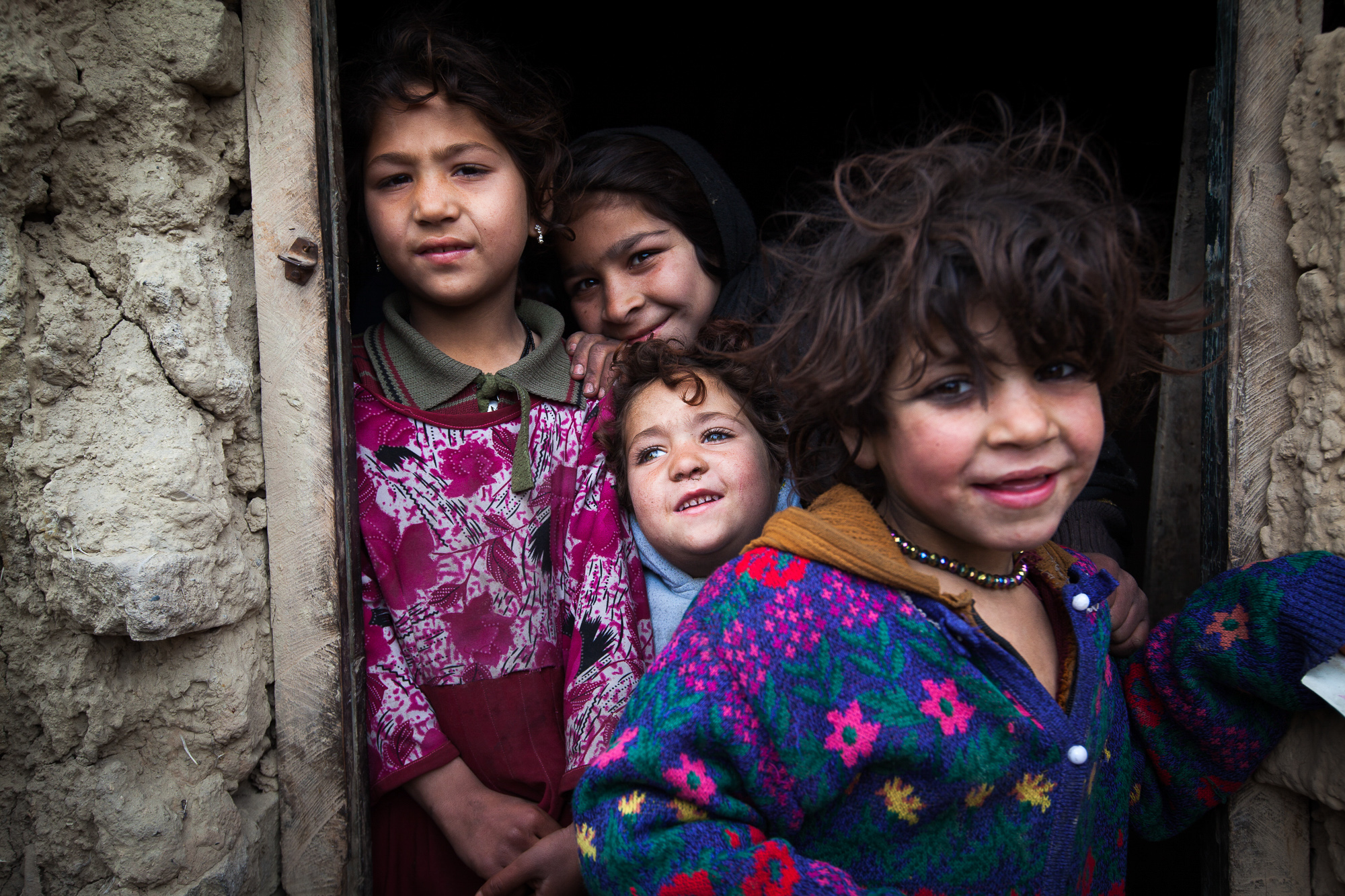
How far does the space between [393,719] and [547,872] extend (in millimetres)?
442

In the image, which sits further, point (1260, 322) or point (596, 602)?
point (596, 602)

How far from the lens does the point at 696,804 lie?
3.47ft

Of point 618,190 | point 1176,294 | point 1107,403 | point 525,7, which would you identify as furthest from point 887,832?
point 525,7

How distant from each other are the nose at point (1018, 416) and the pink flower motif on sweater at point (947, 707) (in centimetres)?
33

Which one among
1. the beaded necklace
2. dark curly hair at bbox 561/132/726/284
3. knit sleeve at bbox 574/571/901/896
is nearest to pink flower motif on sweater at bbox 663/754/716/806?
knit sleeve at bbox 574/571/901/896

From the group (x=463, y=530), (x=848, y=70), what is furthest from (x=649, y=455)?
(x=848, y=70)

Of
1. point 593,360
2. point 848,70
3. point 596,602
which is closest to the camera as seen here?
point 596,602

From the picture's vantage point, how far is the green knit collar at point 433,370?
1.81m

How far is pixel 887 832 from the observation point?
112 centimetres

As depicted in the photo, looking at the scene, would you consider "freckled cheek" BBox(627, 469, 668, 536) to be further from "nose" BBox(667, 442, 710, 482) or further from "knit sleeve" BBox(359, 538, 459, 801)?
"knit sleeve" BBox(359, 538, 459, 801)

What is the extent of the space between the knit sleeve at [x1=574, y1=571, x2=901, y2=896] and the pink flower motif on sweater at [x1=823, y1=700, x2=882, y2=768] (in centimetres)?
8

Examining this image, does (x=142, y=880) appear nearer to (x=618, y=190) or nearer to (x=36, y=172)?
(x=36, y=172)

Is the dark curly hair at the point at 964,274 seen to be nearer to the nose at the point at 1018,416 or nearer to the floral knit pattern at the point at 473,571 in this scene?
the nose at the point at 1018,416

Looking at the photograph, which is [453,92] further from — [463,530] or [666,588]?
[666,588]
